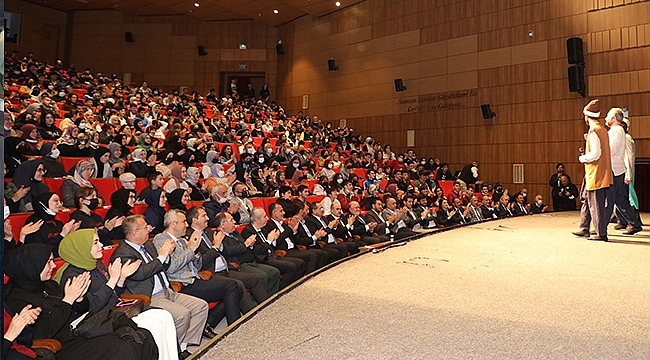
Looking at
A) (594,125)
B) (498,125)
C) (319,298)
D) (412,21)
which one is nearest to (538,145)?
(498,125)

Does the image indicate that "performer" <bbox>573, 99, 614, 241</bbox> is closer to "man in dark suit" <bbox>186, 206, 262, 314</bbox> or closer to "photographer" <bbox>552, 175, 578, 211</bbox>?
"man in dark suit" <bbox>186, 206, 262, 314</bbox>

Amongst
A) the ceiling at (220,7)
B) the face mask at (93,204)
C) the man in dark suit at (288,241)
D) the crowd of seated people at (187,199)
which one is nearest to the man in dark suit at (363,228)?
the crowd of seated people at (187,199)

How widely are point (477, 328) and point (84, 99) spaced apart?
774 centimetres

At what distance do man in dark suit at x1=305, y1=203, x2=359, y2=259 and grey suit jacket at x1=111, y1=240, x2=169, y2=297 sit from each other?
6.37 feet

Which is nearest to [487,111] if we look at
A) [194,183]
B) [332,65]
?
[332,65]

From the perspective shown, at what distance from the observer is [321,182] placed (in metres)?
6.81

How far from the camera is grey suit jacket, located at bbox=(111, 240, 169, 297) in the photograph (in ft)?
7.54

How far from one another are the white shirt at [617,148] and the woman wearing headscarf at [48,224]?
3.83 meters

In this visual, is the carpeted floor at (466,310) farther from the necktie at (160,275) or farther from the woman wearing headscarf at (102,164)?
the woman wearing headscarf at (102,164)

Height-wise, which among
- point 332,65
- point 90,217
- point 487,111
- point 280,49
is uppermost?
point 280,49

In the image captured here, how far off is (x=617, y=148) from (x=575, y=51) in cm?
484

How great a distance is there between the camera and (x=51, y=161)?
13.8 feet

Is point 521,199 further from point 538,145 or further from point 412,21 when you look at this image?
point 412,21

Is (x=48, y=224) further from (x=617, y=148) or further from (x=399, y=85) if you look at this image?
(x=399, y=85)
